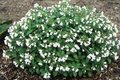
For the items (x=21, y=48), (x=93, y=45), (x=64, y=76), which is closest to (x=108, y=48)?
(x=93, y=45)

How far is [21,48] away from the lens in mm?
5227

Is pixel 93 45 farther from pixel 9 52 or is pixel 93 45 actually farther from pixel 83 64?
pixel 9 52

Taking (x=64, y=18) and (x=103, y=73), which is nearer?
(x=64, y=18)

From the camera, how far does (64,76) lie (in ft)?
17.3

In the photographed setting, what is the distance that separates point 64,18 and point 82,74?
2.74ft

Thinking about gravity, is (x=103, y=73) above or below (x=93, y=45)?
below

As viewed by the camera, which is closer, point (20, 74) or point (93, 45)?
point (93, 45)

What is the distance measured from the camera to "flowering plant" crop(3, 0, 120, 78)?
498cm

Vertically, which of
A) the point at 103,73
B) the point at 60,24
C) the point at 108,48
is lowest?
the point at 103,73

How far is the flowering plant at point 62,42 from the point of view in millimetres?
4984

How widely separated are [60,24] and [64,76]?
0.76 metres

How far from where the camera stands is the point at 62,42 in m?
5.00

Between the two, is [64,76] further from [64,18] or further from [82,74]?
[64,18]

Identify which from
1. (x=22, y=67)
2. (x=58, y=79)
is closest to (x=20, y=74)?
(x=22, y=67)
